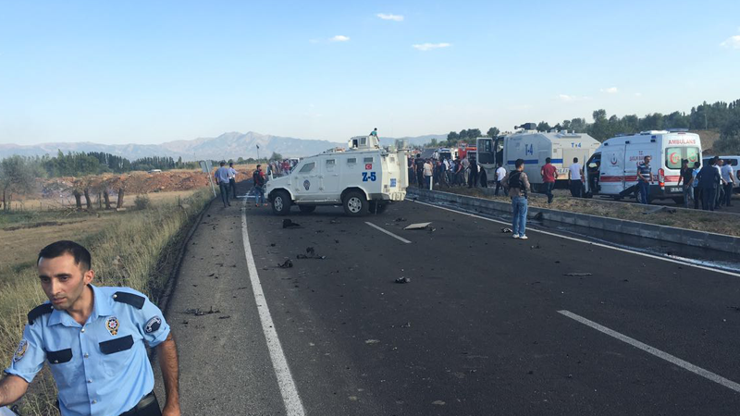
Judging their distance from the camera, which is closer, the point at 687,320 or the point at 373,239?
the point at 687,320

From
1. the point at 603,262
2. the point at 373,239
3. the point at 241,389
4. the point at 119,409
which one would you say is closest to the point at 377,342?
the point at 241,389

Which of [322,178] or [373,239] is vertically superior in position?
[322,178]

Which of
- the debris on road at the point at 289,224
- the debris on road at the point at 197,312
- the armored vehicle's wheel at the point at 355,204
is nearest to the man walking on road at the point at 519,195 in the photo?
the armored vehicle's wheel at the point at 355,204

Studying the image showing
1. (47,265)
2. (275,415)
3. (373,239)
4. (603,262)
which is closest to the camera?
(47,265)

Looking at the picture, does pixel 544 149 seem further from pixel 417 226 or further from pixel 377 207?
pixel 417 226

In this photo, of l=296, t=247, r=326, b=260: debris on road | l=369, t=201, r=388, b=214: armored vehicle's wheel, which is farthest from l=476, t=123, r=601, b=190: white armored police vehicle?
l=296, t=247, r=326, b=260: debris on road

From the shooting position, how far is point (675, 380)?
4.87 metres

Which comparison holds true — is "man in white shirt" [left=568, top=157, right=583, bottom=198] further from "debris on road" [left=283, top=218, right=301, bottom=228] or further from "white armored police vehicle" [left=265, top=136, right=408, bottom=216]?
"debris on road" [left=283, top=218, right=301, bottom=228]

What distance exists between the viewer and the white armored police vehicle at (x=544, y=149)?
2517 centimetres

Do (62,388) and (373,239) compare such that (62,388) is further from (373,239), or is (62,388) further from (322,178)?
(322,178)

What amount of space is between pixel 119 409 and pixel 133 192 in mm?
64386

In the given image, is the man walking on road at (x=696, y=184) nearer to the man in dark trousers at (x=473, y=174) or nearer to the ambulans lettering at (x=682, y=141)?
the ambulans lettering at (x=682, y=141)

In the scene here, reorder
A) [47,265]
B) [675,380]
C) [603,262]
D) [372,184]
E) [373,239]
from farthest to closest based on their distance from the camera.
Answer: [372,184] < [373,239] < [603,262] < [675,380] < [47,265]

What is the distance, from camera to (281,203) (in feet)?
64.3
